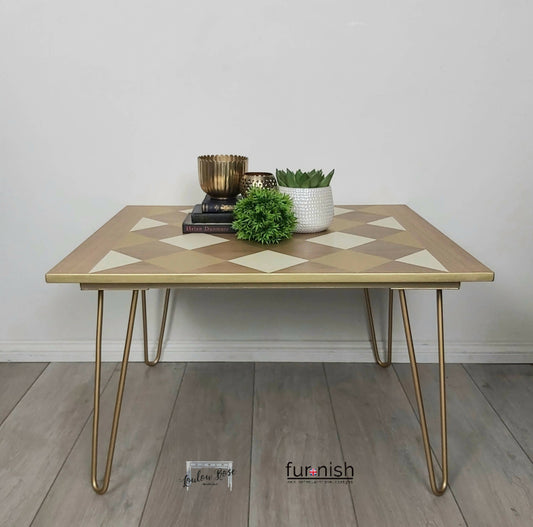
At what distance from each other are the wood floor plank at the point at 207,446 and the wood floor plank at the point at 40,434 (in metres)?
0.27

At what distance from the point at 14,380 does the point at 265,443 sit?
2.95 ft

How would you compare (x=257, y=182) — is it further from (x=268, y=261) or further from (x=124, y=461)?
(x=124, y=461)

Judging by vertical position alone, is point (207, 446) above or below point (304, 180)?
below

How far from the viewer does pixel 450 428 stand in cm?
168

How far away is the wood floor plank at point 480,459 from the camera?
1354mm

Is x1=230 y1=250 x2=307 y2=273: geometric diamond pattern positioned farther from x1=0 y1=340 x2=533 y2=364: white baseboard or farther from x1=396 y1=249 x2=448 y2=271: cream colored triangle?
x1=0 y1=340 x2=533 y2=364: white baseboard

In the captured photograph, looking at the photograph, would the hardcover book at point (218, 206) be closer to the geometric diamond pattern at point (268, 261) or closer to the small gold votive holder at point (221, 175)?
the small gold votive holder at point (221, 175)

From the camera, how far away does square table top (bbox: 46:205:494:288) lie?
1207 mm

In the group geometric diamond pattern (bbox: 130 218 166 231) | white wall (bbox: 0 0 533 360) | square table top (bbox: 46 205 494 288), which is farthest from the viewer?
white wall (bbox: 0 0 533 360)

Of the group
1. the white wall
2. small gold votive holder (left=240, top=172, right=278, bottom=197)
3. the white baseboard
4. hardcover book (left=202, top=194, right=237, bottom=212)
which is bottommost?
the white baseboard

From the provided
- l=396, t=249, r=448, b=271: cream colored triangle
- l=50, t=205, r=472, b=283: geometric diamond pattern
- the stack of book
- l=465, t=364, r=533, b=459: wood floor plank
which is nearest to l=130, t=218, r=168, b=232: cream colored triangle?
l=50, t=205, r=472, b=283: geometric diamond pattern

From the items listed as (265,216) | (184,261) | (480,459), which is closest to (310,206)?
(265,216)

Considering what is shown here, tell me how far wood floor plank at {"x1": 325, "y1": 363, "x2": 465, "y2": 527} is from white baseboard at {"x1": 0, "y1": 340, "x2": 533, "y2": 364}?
7cm

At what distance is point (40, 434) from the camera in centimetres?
164
